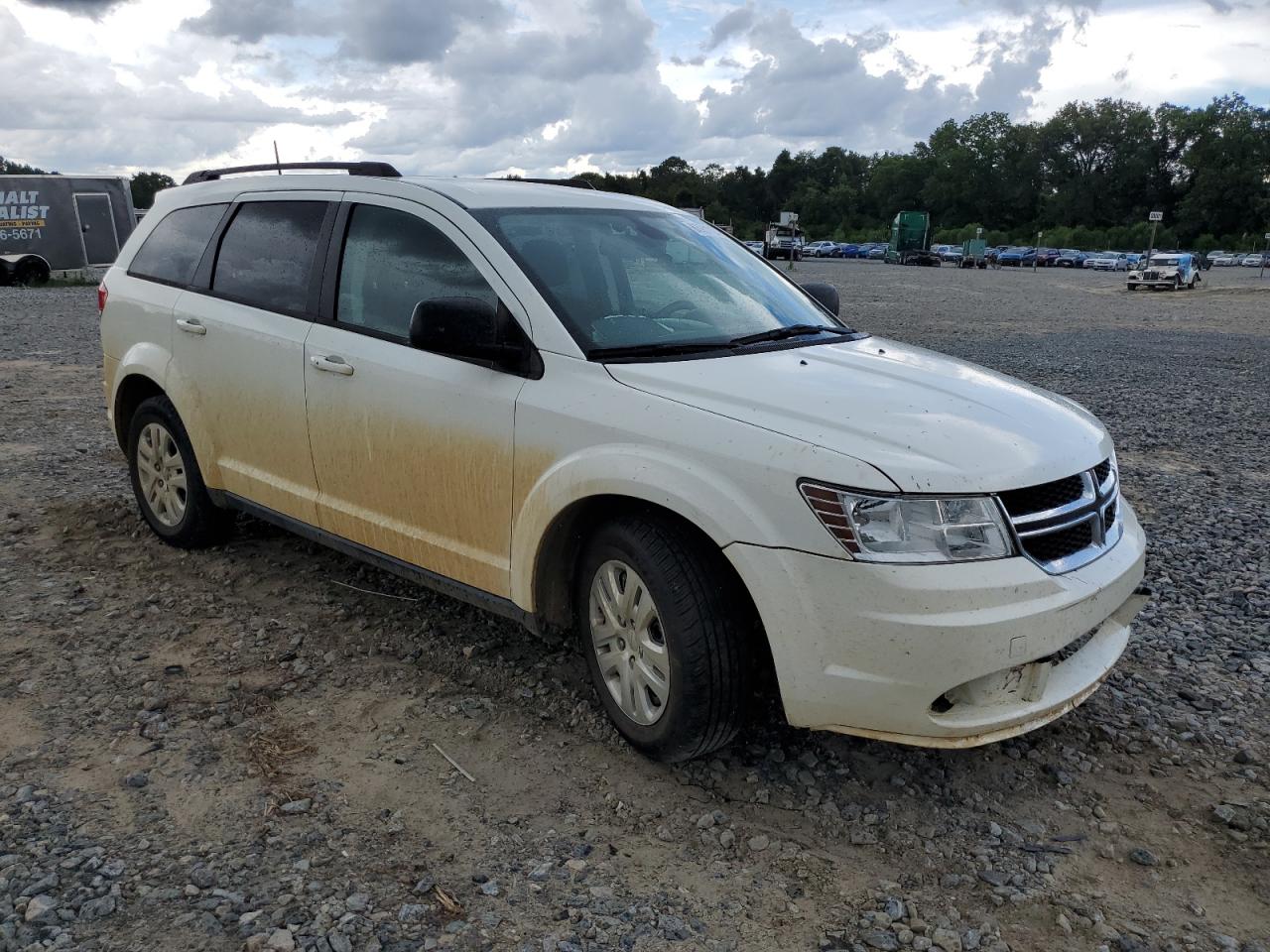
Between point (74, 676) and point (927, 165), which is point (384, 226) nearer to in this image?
point (74, 676)

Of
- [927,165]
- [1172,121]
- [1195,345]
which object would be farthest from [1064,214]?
[1195,345]

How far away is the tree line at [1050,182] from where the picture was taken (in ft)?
316

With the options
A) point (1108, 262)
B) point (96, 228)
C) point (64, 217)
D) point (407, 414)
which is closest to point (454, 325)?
point (407, 414)

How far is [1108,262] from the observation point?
227 feet

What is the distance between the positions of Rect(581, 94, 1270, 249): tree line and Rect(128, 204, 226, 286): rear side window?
279 feet

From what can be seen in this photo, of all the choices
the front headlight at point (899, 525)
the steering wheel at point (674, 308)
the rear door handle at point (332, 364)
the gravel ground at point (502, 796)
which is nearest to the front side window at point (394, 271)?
the rear door handle at point (332, 364)

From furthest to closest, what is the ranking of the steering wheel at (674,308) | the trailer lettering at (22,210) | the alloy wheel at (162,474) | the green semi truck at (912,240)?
the green semi truck at (912,240) < the trailer lettering at (22,210) < the alloy wheel at (162,474) < the steering wheel at (674,308)

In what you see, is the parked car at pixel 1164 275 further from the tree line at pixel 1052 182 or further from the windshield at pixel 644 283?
the tree line at pixel 1052 182

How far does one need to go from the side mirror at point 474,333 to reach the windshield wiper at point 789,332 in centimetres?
78

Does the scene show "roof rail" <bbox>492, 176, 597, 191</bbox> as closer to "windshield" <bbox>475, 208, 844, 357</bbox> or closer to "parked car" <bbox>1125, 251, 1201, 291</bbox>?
"windshield" <bbox>475, 208, 844, 357</bbox>

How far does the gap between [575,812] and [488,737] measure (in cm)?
55

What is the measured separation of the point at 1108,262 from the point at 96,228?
6331 centimetres

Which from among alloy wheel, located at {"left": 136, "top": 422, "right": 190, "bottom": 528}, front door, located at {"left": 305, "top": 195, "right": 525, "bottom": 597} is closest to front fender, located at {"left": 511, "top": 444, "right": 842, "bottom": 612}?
front door, located at {"left": 305, "top": 195, "right": 525, "bottom": 597}

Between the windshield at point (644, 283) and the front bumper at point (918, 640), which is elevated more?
the windshield at point (644, 283)
